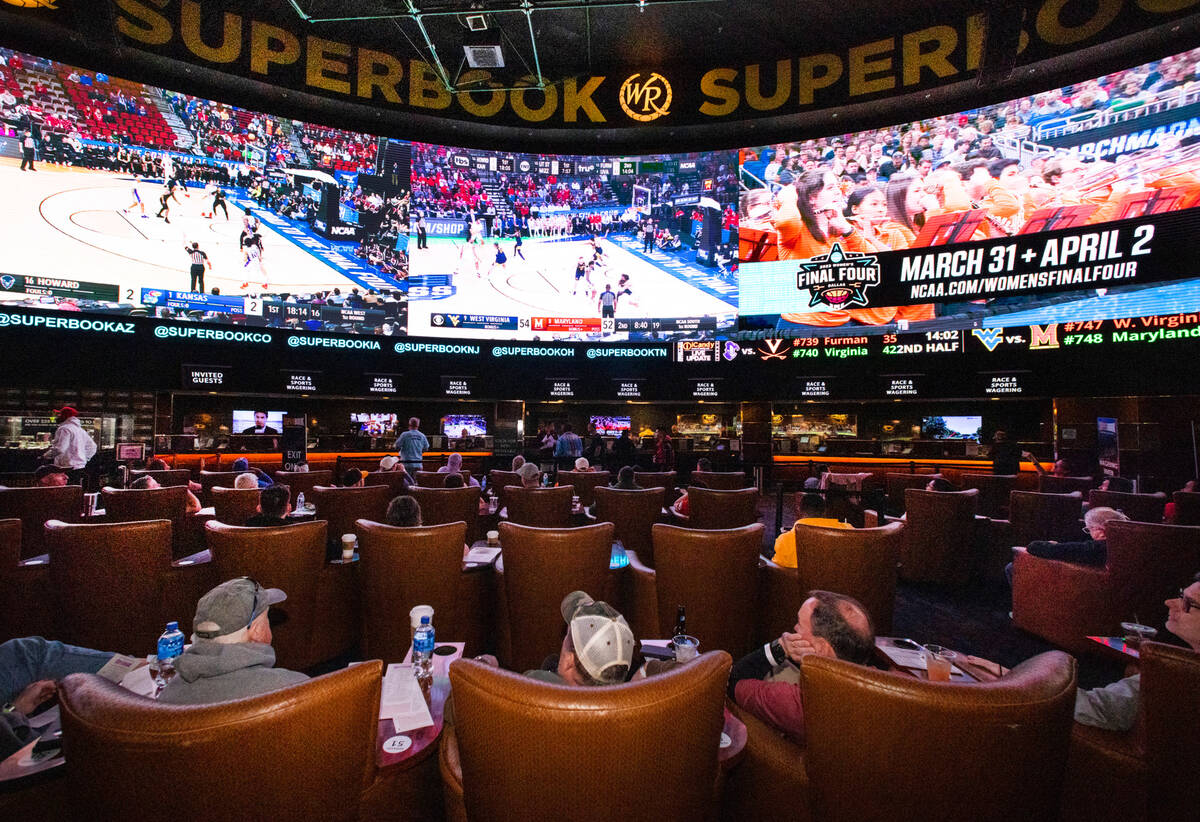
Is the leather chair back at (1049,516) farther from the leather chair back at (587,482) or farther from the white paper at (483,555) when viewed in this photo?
the white paper at (483,555)

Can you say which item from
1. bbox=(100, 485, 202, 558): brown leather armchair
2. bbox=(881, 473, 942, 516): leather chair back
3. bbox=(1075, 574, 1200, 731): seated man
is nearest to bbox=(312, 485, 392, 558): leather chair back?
bbox=(100, 485, 202, 558): brown leather armchair

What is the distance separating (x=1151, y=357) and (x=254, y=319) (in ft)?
53.1

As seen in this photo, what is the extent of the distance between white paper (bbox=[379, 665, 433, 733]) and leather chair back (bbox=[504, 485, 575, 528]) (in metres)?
3.22

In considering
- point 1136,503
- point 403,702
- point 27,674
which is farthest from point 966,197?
point 27,674

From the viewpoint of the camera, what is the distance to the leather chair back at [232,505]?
5.06 meters

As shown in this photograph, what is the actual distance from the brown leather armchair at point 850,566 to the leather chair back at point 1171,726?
1820mm

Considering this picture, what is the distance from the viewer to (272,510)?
397cm

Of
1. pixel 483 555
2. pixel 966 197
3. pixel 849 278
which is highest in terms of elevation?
pixel 966 197

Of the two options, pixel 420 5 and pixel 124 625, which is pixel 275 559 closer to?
pixel 124 625

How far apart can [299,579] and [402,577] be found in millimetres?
673

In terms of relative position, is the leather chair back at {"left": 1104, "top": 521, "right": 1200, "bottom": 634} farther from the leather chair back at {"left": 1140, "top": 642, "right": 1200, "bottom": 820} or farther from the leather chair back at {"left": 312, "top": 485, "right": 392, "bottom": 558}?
the leather chair back at {"left": 312, "top": 485, "right": 392, "bottom": 558}

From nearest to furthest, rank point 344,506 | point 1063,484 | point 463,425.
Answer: point 344,506
point 1063,484
point 463,425

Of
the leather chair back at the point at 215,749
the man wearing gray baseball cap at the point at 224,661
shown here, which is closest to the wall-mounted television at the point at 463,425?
the man wearing gray baseball cap at the point at 224,661

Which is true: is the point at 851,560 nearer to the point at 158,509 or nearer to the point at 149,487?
the point at 158,509
